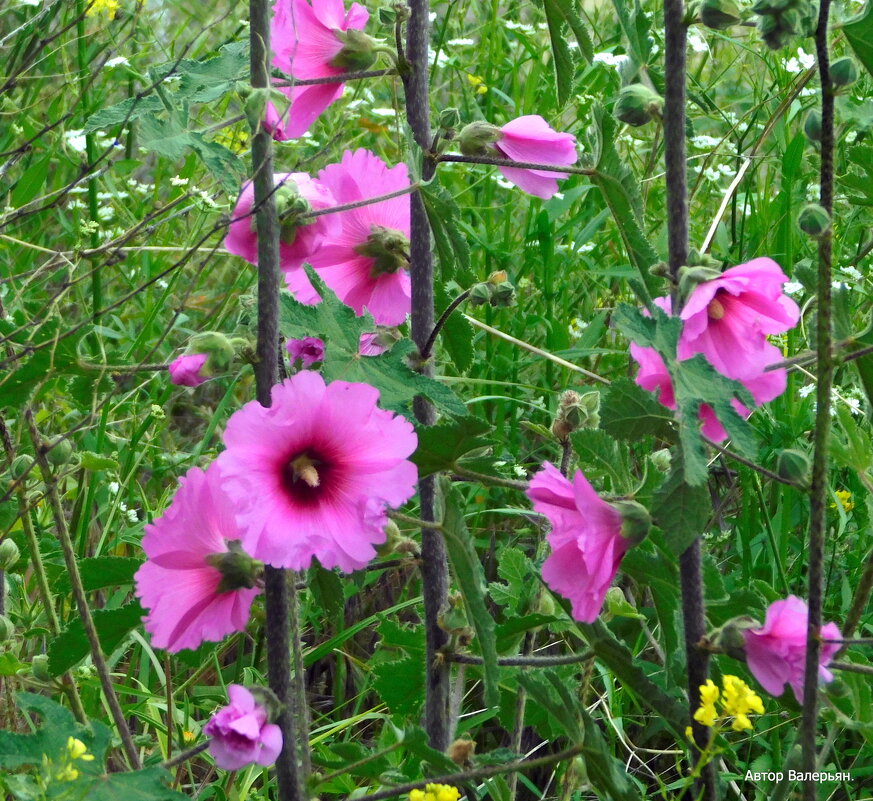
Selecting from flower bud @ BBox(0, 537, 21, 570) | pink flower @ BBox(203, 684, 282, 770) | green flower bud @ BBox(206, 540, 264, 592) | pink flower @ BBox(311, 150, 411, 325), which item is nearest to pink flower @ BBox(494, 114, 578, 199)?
pink flower @ BBox(311, 150, 411, 325)

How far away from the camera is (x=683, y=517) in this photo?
36.9 inches

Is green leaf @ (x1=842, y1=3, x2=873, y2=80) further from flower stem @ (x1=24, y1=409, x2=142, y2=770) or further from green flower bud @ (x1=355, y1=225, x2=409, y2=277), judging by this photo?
flower stem @ (x1=24, y1=409, x2=142, y2=770)

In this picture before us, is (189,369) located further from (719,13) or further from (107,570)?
(719,13)

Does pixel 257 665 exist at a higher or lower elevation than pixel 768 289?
lower

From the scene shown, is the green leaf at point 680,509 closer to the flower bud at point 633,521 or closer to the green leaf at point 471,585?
the flower bud at point 633,521

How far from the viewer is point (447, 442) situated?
0.97 meters

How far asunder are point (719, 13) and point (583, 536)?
18.4 inches

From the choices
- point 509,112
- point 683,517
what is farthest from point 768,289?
point 509,112

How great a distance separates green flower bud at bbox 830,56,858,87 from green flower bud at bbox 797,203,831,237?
0.11m

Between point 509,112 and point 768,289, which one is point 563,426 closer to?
point 768,289

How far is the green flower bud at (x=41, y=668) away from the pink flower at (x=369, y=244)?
0.46 meters

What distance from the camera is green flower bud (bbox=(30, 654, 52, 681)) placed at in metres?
1.10

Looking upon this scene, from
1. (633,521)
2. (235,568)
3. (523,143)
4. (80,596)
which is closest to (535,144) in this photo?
(523,143)

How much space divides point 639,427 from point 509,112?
2019 mm
